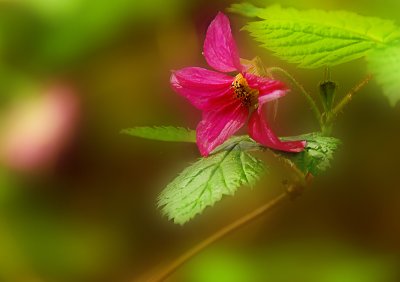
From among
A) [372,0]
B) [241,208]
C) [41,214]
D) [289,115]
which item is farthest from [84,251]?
[372,0]

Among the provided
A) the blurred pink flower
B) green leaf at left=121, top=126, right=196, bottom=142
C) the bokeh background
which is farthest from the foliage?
green leaf at left=121, top=126, right=196, bottom=142

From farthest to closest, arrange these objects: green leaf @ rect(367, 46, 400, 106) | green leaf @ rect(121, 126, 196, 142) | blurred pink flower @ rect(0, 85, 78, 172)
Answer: blurred pink flower @ rect(0, 85, 78, 172) → green leaf @ rect(121, 126, 196, 142) → green leaf @ rect(367, 46, 400, 106)

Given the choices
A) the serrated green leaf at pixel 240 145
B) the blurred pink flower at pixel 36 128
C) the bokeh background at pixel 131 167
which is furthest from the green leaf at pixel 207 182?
the blurred pink flower at pixel 36 128

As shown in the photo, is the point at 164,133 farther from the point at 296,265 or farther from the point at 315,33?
the point at 296,265

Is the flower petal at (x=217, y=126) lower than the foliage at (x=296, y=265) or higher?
higher

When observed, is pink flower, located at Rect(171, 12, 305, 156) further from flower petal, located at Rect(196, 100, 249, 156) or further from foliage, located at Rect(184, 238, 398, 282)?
foliage, located at Rect(184, 238, 398, 282)

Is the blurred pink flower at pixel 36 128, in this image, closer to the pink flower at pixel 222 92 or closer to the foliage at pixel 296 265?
the foliage at pixel 296 265

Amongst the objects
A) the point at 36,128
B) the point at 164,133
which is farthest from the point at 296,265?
the point at 164,133
